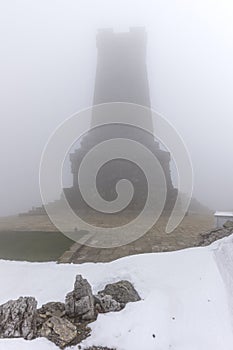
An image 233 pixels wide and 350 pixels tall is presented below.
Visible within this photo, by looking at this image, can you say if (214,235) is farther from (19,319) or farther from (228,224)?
(19,319)

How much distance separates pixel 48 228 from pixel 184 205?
8.16m

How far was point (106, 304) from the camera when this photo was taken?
13.5 ft

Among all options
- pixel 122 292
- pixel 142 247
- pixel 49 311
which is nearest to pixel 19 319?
pixel 49 311

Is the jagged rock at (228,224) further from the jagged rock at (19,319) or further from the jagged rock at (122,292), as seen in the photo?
the jagged rock at (19,319)

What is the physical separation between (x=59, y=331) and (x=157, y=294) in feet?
5.52

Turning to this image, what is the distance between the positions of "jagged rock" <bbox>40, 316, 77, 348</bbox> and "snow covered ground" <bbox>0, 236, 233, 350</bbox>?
3.5 inches

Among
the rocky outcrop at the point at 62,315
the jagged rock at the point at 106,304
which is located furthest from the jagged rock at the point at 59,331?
the jagged rock at the point at 106,304

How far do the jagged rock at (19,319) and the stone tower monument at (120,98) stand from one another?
11.2 metres

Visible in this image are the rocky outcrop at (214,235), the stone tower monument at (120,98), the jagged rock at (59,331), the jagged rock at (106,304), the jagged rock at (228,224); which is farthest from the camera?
the stone tower monument at (120,98)

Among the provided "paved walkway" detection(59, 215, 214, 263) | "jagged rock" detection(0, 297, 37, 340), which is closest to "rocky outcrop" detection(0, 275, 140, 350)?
→ "jagged rock" detection(0, 297, 37, 340)

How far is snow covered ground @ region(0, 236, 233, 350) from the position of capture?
345cm

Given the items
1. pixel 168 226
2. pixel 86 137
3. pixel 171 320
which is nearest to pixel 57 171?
pixel 86 137

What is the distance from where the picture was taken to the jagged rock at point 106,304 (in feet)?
13.3

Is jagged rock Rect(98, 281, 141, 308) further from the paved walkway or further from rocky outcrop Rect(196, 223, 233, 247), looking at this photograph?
rocky outcrop Rect(196, 223, 233, 247)
